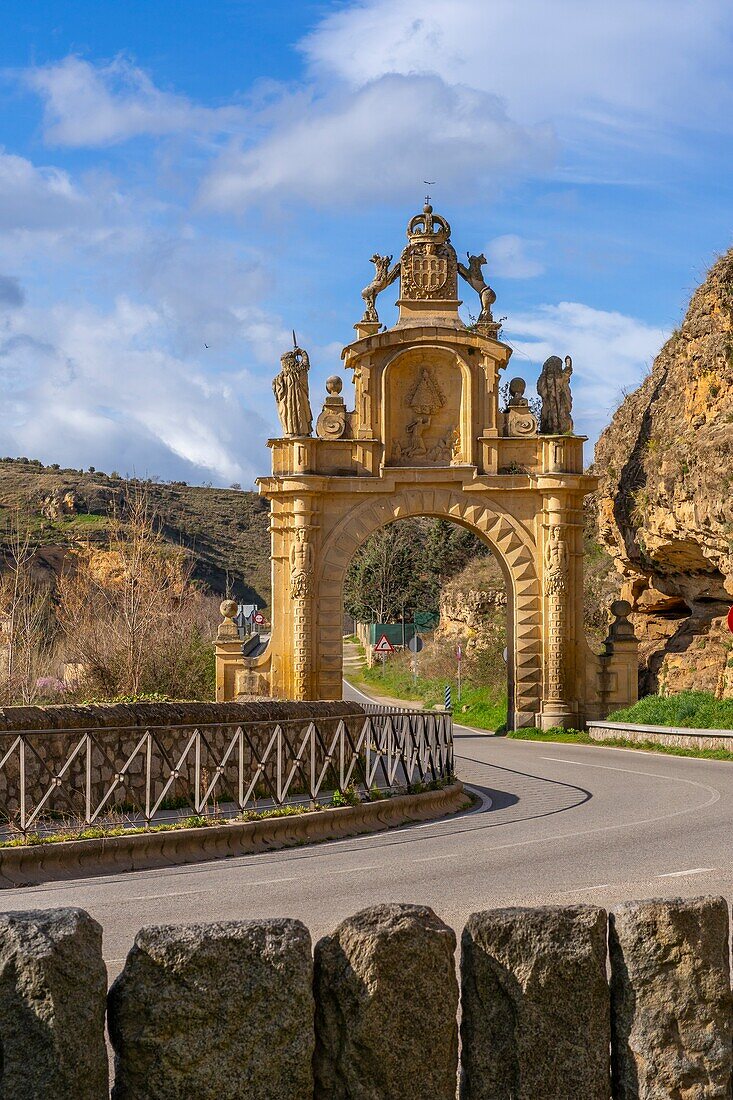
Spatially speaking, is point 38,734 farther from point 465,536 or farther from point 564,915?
point 465,536

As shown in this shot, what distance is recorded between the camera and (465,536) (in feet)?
205

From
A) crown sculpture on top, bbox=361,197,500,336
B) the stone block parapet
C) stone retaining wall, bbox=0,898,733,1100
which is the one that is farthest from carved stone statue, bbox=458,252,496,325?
stone retaining wall, bbox=0,898,733,1100

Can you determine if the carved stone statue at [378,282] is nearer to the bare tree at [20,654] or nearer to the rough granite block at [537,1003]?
the bare tree at [20,654]

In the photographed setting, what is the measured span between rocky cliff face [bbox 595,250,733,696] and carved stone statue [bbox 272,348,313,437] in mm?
9128

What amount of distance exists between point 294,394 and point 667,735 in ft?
41.5

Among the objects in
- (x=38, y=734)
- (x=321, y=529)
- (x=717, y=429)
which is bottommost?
(x=38, y=734)

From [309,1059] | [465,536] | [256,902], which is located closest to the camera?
[309,1059]

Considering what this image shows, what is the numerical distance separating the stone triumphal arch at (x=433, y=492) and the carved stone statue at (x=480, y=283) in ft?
2.84

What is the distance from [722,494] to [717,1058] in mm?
25836

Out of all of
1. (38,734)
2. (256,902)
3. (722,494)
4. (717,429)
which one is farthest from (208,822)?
(717,429)

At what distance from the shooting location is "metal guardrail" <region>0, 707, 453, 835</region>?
42.1ft

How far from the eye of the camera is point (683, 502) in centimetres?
3159

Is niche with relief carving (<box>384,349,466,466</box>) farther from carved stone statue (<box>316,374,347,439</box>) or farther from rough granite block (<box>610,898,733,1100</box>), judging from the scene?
rough granite block (<box>610,898,733,1100</box>)

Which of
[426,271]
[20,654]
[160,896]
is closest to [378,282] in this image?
[426,271]
